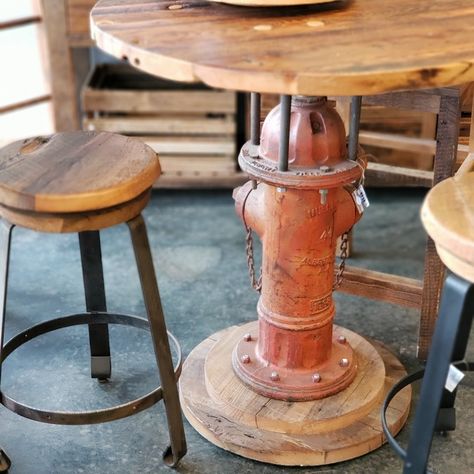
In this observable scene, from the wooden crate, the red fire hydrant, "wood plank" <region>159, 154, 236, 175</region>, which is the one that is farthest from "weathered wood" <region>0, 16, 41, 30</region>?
the red fire hydrant

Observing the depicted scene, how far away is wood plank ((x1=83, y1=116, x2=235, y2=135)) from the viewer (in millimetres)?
3529

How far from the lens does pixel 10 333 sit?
275 centimetres

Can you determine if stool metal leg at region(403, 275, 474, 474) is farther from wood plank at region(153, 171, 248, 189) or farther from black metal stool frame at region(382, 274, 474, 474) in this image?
wood plank at region(153, 171, 248, 189)

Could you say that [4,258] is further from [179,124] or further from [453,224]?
[179,124]

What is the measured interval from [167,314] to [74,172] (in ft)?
3.60

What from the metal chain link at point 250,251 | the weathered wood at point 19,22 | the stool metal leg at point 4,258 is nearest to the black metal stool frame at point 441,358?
the metal chain link at point 250,251

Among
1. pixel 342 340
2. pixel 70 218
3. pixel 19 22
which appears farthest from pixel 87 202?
pixel 19 22

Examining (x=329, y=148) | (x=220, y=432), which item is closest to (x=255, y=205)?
(x=329, y=148)

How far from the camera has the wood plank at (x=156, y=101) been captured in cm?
349

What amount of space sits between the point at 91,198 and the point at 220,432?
2.71 ft

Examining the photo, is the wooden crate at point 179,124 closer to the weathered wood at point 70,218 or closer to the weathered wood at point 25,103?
the weathered wood at point 25,103

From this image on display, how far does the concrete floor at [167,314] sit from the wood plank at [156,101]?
1.42ft

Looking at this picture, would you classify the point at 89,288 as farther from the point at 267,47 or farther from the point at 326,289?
the point at 267,47

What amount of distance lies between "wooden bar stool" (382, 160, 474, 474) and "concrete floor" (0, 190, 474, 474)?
50 cm
